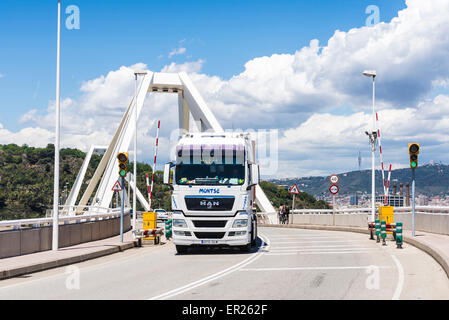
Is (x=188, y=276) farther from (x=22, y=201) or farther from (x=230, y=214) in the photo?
(x=22, y=201)

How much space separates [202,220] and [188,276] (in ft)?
16.4

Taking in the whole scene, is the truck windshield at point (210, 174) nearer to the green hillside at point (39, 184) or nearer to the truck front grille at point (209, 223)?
the truck front grille at point (209, 223)

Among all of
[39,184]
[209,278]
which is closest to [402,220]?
[209,278]

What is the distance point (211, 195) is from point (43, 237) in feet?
→ 17.4

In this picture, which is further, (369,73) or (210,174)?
(369,73)

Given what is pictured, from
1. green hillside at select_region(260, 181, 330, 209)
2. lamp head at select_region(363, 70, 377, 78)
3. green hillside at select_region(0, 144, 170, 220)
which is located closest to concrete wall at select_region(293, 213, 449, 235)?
lamp head at select_region(363, 70, 377, 78)

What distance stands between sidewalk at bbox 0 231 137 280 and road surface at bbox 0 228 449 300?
1.09 feet

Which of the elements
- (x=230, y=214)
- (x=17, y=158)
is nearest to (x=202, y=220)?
(x=230, y=214)

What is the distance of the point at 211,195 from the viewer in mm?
17734

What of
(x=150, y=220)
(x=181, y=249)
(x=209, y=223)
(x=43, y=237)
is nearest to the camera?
(x=209, y=223)

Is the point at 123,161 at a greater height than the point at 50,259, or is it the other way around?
the point at 123,161

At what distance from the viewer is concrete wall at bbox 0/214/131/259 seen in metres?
16.4

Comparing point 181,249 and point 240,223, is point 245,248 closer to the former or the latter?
point 240,223
